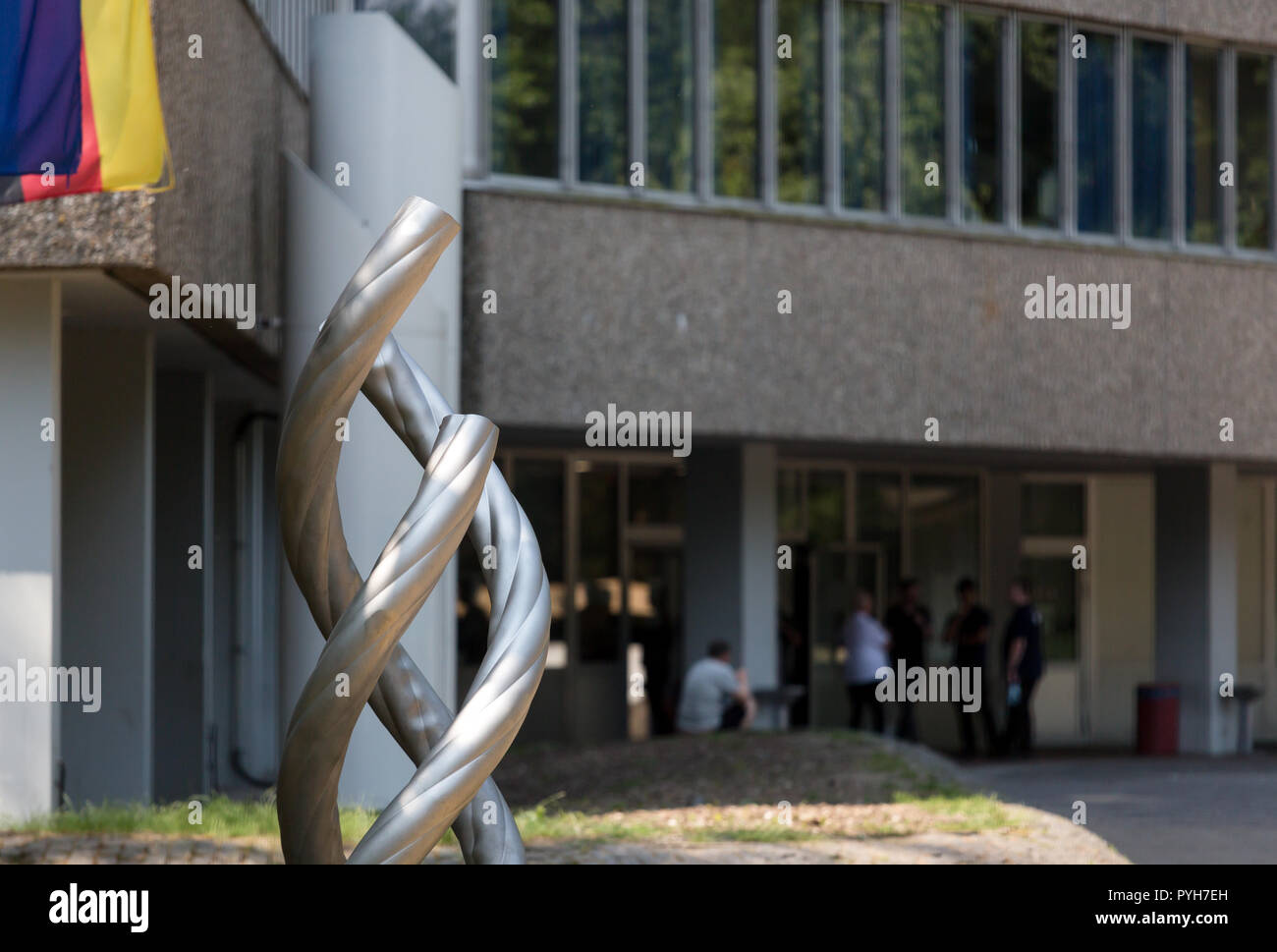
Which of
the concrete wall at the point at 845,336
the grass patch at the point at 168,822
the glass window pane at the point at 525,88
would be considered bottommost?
the grass patch at the point at 168,822

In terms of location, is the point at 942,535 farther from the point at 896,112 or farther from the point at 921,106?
the point at 896,112

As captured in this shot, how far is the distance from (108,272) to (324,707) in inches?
255

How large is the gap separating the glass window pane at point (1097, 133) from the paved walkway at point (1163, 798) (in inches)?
230

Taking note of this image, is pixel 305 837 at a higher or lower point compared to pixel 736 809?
higher

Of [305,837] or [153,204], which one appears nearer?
[305,837]

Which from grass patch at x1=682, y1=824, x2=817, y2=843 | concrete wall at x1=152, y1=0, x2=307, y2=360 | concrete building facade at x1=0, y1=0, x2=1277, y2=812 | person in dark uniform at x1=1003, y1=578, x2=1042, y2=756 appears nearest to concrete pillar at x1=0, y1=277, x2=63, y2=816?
concrete building facade at x1=0, y1=0, x2=1277, y2=812

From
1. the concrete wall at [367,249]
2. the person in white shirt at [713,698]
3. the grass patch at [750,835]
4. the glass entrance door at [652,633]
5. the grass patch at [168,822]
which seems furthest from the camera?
the glass entrance door at [652,633]

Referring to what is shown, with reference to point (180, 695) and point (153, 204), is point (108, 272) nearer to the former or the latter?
point (153, 204)

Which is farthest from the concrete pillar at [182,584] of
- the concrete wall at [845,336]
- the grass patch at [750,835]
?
the grass patch at [750,835]

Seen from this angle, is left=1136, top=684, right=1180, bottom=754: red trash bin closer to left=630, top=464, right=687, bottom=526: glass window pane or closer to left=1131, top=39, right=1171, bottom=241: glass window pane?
left=1131, top=39, right=1171, bottom=241: glass window pane

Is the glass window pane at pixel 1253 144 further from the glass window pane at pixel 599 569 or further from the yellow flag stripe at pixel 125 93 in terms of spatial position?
the yellow flag stripe at pixel 125 93

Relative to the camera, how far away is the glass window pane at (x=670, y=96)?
16.6 metres
